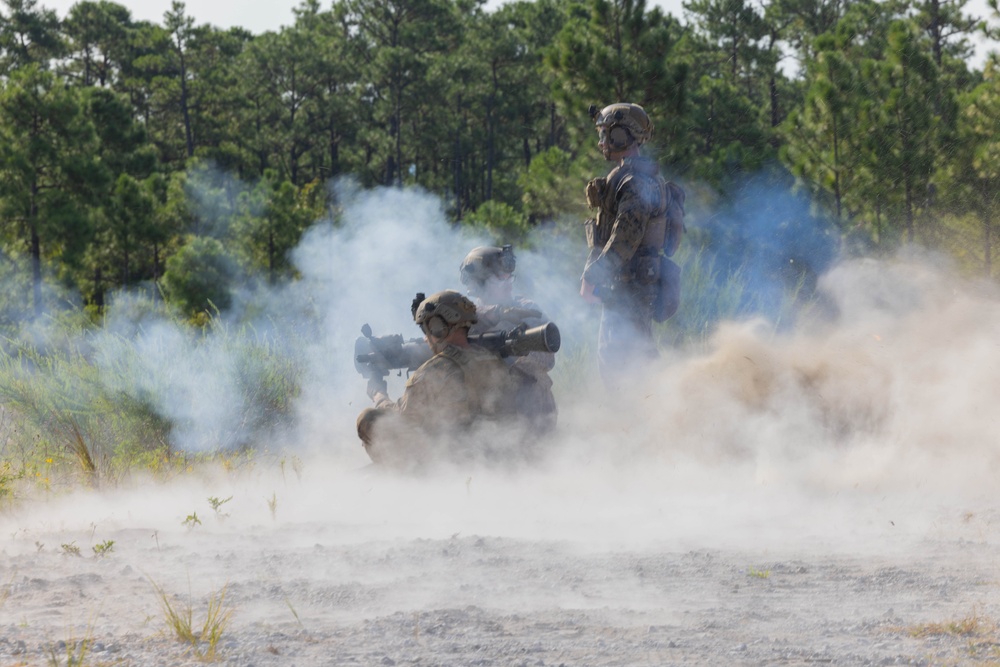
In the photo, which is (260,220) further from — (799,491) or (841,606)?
(841,606)

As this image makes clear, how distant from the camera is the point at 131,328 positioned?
12719 millimetres

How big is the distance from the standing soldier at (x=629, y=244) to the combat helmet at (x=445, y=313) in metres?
1.73

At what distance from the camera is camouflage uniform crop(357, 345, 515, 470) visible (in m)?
6.18

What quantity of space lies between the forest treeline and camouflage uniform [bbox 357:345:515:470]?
965 cm

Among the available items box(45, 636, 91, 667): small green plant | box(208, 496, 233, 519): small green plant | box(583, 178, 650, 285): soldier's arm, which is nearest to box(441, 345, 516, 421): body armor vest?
box(208, 496, 233, 519): small green plant

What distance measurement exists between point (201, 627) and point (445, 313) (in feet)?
8.22

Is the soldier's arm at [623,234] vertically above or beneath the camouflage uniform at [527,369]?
above

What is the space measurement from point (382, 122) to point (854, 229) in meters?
26.2

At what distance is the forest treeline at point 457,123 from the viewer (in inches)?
734

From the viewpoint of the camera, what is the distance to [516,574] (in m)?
4.68

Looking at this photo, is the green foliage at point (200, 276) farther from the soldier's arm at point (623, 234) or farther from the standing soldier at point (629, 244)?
the soldier's arm at point (623, 234)

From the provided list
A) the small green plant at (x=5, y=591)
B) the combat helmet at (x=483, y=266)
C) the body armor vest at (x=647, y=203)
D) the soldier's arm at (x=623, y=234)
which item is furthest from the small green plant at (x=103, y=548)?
the body armor vest at (x=647, y=203)

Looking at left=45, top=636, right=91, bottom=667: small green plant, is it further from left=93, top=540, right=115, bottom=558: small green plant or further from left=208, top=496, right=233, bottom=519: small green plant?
left=208, top=496, right=233, bottom=519: small green plant

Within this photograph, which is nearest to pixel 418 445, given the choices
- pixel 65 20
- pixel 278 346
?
pixel 278 346
